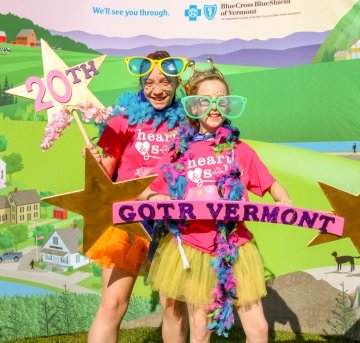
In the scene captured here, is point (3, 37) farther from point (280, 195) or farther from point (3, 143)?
point (280, 195)

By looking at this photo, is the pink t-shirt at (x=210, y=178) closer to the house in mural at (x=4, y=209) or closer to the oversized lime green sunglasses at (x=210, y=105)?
the oversized lime green sunglasses at (x=210, y=105)

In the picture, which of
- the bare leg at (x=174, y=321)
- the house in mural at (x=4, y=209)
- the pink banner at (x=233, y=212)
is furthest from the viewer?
the house in mural at (x=4, y=209)

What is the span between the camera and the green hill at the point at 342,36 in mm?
3008

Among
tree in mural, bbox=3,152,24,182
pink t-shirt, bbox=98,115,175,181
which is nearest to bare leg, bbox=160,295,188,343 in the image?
pink t-shirt, bbox=98,115,175,181

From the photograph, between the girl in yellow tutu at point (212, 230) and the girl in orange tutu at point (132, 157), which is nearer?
the girl in yellow tutu at point (212, 230)

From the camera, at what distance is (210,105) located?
7.03 ft

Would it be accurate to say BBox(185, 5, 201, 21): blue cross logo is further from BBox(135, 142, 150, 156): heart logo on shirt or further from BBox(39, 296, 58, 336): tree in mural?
BBox(39, 296, 58, 336): tree in mural

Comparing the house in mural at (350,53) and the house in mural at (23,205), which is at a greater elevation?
the house in mural at (350,53)

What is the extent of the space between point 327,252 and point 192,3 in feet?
4.98

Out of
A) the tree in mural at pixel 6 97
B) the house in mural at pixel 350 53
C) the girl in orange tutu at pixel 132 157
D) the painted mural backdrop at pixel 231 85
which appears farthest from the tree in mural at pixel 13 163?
the house in mural at pixel 350 53

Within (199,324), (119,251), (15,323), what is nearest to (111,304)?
(119,251)

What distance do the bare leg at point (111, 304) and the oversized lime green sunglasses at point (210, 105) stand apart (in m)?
0.72

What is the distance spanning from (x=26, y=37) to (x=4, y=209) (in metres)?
0.94

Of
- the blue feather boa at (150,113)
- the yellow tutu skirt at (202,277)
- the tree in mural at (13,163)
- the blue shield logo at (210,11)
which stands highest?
the blue shield logo at (210,11)
